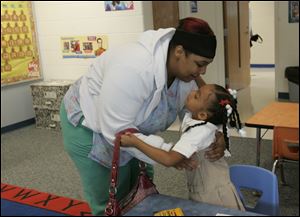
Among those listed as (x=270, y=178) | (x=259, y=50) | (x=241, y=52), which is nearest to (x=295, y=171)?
(x=270, y=178)

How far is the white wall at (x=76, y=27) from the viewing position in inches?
112

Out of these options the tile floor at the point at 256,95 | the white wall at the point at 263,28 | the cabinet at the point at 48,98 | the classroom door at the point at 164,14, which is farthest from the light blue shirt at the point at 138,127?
the white wall at the point at 263,28

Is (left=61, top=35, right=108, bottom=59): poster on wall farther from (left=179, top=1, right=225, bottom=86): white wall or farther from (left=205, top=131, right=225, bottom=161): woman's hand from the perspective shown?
(left=205, top=131, right=225, bottom=161): woman's hand

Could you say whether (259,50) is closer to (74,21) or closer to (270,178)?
(74,21)

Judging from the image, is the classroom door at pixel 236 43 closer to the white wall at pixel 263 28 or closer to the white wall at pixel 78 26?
the white wall at pixel 78 26

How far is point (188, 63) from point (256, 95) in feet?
11.0

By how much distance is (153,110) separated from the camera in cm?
94

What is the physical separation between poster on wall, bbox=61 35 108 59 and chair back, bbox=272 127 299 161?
1781 millimetres

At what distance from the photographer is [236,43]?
4309 mm

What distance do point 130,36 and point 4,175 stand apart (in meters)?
A: 2.21

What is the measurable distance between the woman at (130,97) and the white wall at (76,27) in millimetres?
1763

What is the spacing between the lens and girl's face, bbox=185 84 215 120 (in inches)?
37.0

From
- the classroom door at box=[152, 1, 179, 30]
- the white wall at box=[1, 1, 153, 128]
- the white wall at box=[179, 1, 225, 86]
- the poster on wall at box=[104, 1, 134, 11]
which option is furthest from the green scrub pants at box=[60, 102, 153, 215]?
the white wall at box=[179, 1, 225, 86]

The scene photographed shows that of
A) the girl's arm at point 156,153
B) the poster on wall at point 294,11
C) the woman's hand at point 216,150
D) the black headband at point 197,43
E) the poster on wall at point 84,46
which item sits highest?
the poster on wall at point 294,11
